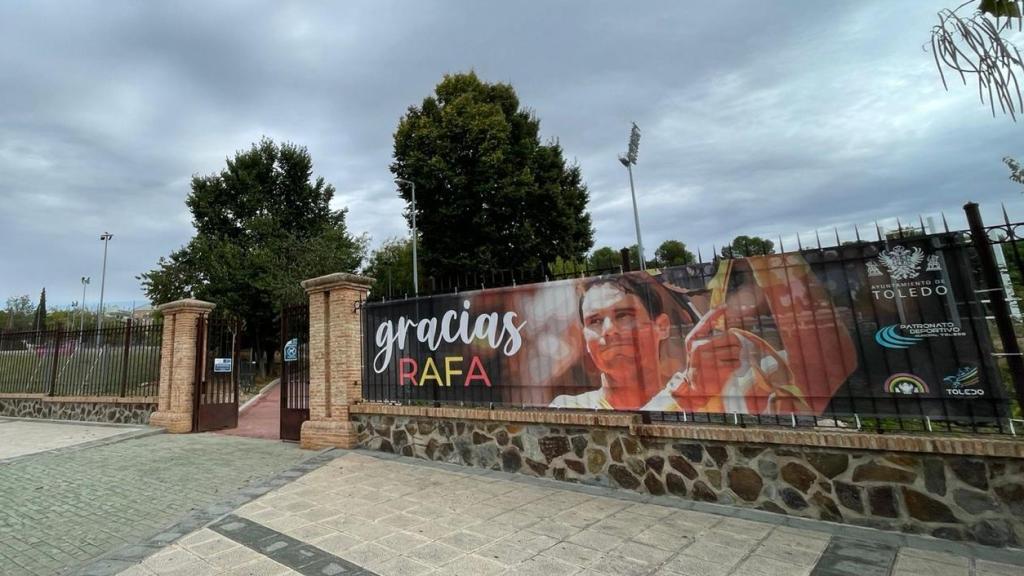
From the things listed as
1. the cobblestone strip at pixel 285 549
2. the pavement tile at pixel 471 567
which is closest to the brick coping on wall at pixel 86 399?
the cobblestone strip at pixel 285 549

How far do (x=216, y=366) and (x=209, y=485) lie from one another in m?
5.91

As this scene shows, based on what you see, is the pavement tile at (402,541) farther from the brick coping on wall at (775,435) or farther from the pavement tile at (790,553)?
the pavement tile at (790,553)

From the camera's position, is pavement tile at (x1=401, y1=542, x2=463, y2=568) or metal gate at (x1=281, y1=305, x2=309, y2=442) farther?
metal gate at (x1=281, y1=305, x2=309, y2=442)

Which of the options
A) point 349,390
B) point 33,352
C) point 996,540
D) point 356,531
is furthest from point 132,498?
point 33,352

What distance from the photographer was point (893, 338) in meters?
4.04

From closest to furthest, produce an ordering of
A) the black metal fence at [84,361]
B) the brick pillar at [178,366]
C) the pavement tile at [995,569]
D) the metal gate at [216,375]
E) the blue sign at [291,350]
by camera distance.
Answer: the pavement tile at [995,569]
the blue sign at [291,350]
the brick pillar at [178,366]
the metal gate at [216,375]
the black metal fence at [84,361]

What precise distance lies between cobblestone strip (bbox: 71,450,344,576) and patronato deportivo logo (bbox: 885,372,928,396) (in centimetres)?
534

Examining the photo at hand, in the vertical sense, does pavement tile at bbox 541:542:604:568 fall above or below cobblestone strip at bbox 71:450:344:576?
below

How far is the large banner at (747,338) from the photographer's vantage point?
12.8 feet

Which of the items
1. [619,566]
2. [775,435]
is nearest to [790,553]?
[775,435]

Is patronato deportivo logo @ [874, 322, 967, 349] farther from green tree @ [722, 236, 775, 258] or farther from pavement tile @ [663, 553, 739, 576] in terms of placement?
pavement tile @ [663, 553, 739, 576]

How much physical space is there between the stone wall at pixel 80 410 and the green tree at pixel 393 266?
1544cm

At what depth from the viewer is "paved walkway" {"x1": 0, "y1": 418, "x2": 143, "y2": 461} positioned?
29.3 feet

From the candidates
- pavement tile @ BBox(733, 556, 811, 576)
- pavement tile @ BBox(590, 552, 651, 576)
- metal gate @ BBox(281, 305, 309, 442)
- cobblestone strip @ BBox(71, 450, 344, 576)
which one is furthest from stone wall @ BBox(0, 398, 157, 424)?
pavement tile @ BBox(733, 556, 811, 576)
